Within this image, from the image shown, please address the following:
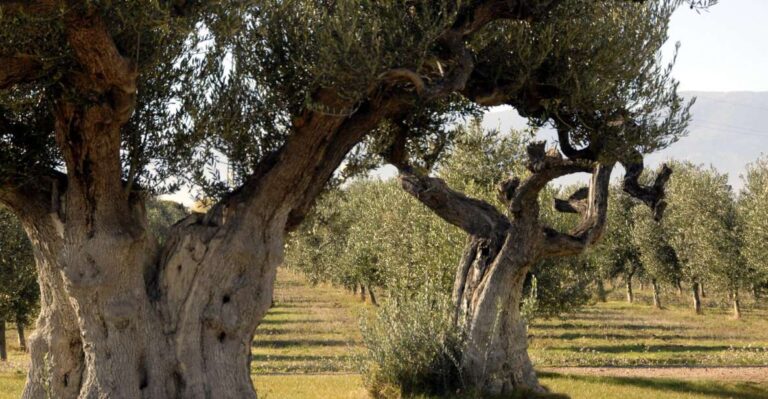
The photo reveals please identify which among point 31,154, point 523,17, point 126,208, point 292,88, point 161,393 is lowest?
point 161,393

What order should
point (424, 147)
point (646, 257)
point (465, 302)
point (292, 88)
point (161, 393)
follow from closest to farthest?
point (161, 393) < point (292, 88) < point (424, 147) < point (465, 302) < point (646, 257)

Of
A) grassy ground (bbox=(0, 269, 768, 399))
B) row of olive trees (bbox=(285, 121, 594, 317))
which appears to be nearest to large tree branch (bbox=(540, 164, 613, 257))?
row of olive trees (bbox=(285, 121, 594, 317))

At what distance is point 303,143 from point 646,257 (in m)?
46.5

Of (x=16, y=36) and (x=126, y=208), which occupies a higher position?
(x=16, y=36)

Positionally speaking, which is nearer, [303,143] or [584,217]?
[303,143]

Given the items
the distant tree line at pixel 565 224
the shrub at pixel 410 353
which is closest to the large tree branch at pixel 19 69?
the shrub at pixel 410 353

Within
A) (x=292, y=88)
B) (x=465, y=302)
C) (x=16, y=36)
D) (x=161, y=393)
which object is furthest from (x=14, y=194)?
(x=465, y=302)

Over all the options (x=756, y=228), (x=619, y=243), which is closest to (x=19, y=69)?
(x=756, y=228)

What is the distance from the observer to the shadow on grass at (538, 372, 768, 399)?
1794 cm

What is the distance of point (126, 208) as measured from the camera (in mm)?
11117

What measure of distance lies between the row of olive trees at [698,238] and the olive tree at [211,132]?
28961mm

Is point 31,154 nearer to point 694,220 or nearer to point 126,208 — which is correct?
point 126,208

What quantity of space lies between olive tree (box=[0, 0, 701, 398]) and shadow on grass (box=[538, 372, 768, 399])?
8.90 metres

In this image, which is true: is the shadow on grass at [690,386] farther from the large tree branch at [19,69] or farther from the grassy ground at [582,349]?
the large tree branch at [19,69]
